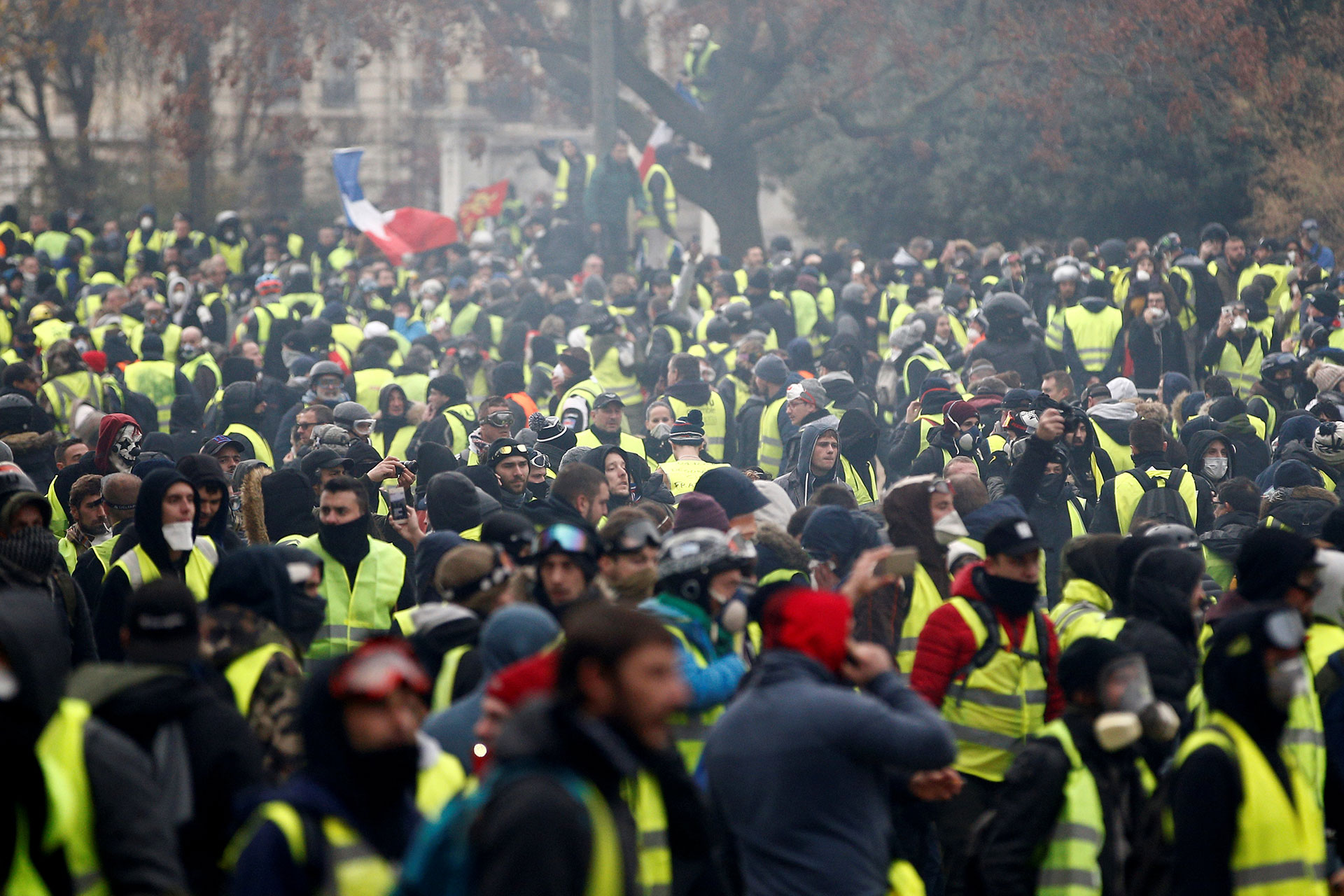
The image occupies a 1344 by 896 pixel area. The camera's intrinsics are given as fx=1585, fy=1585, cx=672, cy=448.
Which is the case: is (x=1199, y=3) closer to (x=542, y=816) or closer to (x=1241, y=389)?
(x=1241, y=389)

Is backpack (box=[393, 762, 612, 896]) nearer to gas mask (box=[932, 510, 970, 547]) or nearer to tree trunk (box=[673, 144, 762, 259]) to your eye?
gas mask (box=[932, 510, 970, 547])

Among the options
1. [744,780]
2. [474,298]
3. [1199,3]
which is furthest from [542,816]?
[1199,3]

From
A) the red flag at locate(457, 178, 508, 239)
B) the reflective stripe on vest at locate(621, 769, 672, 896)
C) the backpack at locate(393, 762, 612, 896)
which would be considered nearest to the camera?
the backpack at locate(393, 762, 612, 896)

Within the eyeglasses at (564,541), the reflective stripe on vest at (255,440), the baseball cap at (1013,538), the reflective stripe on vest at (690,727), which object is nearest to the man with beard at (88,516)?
the reflective stripe on vest at (255,440)

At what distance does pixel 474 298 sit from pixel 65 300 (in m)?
5.22

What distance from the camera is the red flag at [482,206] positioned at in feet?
90.6

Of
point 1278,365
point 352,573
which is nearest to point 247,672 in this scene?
point 352,573

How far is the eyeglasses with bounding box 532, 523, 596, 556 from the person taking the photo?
5.39 m

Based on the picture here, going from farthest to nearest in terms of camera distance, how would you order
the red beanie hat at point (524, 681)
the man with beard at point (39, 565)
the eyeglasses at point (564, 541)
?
the man with beard at point (39, 565), the eyeglasses at point (564, 541), the red beanie hat at point (524, 681)

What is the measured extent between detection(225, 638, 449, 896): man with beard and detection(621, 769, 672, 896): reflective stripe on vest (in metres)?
0.71

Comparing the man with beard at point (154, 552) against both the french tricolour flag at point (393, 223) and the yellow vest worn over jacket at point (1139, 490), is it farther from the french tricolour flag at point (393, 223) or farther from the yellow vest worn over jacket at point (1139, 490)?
the french tricolour flag at point (393, 223)

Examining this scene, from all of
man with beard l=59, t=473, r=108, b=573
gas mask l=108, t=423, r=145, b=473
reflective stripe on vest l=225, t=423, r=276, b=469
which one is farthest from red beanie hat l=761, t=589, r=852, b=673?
reflective stripe on vest l=225, t=423, r=276, b=469

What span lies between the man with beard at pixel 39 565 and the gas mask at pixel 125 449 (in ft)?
8.57

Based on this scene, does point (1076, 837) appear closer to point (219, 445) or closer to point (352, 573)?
point (352, 573)
